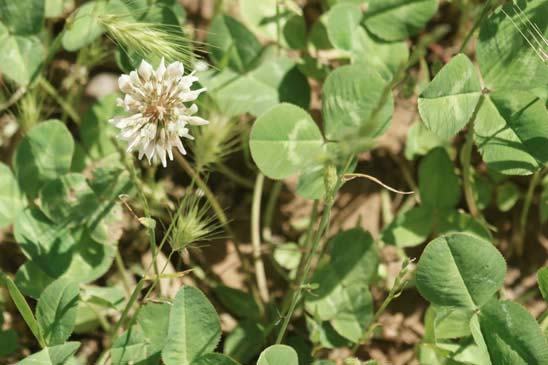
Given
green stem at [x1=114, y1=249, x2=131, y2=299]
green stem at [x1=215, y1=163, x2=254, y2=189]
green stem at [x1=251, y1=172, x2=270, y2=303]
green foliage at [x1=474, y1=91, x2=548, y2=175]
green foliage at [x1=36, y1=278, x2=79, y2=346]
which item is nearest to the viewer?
green foliage at [x1=36, y1=278, x2=79, y2=346]

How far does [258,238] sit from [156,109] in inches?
27.8

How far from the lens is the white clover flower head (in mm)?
1517

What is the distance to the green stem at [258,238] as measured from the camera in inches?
80.9

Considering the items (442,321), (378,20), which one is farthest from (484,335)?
(378,20)

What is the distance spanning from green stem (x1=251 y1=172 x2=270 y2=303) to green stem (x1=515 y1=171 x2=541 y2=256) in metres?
0.74

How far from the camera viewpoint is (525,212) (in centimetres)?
211

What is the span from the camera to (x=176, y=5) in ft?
6.42

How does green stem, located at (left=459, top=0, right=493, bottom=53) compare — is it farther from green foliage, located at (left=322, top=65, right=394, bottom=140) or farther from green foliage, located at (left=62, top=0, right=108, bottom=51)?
green foliage, located at (left=62, top=0, right=108, bottom=51)

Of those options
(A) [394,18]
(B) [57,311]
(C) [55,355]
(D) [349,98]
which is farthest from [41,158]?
(A) [394,18]

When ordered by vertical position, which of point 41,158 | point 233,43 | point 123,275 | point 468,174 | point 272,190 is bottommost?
point 123,275

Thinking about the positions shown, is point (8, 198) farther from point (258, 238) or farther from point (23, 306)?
point (258, 238)

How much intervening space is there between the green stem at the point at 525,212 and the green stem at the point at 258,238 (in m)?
0.74

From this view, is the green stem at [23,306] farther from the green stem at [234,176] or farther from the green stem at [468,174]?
the green stem at [468,174]

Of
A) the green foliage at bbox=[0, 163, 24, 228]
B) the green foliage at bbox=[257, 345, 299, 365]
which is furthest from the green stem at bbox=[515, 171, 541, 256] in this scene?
the green foliage at bbox=[0, 163, 24, 228]
